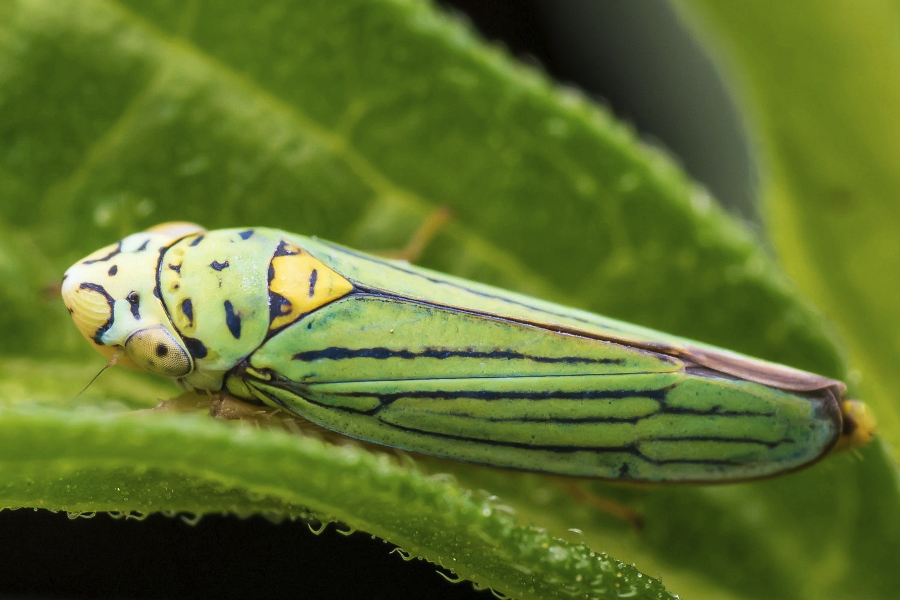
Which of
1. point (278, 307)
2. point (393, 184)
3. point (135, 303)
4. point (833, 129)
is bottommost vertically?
point (135, 303)

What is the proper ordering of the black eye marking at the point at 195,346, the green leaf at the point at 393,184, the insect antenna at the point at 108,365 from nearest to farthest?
1. the green leaf at the point at 393,184
2. the insect antenna at the point at 108,365
3. the black eye marking at the point at 195,346

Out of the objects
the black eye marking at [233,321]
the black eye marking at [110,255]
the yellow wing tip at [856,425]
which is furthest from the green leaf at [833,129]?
the black eye marking at [110,255]

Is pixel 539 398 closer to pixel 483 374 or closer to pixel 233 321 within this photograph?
pixel 483 374

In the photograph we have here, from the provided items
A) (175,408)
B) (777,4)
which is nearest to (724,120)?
(777,4)

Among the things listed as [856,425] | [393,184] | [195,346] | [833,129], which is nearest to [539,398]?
[393,184]

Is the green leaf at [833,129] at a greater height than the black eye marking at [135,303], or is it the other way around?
the green leaf at [833,129]

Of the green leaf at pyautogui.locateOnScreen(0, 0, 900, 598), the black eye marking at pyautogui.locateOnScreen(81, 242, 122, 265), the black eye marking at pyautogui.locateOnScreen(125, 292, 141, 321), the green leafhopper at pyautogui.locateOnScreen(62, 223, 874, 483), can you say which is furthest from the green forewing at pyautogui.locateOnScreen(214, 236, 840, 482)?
the black eye marking at pyautogui.locateOnScreen(81, 242, 122, 265)

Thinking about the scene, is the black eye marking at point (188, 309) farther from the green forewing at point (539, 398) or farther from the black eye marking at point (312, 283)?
the black eye marking at point (312, 283)
